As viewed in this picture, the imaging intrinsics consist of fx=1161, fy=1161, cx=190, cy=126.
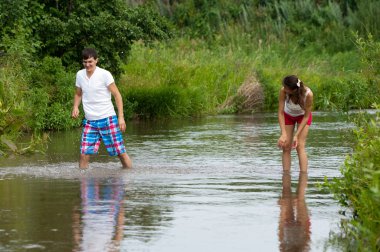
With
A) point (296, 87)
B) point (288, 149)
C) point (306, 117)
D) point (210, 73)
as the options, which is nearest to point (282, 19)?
point (210, 73)

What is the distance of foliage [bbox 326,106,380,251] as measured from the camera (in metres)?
8.41

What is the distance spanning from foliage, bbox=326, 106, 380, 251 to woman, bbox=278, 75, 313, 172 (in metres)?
3.61

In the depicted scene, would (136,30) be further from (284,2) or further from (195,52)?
(284,2)

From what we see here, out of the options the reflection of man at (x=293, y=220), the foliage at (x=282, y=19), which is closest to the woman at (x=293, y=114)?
the reflection of man at (x=293, y=220)

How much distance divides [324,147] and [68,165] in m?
5.25

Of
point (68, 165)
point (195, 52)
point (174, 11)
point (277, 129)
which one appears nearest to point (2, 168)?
point (68, 165)

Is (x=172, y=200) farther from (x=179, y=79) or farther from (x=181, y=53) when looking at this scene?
(x=181, y=53)

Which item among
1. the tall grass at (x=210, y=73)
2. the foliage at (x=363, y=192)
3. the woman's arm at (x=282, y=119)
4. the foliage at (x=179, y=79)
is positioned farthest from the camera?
the tall grass at (x=210, y=73)

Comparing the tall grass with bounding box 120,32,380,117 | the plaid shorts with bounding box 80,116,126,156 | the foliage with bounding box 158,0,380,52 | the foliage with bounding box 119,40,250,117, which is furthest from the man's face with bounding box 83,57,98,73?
the foliage with bounding box 158,0,380,52

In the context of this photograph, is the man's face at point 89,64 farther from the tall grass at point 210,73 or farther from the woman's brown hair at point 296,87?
the tall grass at point 210,73

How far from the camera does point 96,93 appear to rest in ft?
51.8

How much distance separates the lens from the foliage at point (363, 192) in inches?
331

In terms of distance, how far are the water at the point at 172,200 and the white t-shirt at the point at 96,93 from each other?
0.82 metres

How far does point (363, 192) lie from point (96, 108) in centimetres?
776
